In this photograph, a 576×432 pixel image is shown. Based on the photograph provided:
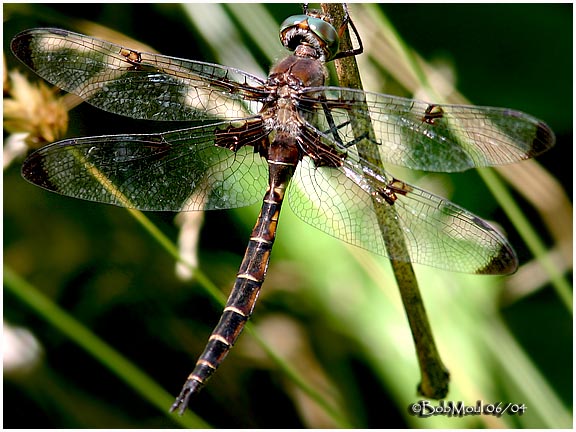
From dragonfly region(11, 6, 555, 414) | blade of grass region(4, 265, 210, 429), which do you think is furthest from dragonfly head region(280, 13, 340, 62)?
blade of grass region(4, 265, 210, 429)

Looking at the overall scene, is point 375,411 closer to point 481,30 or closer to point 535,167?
point 535,167

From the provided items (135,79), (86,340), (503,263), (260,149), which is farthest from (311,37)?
(86,340)

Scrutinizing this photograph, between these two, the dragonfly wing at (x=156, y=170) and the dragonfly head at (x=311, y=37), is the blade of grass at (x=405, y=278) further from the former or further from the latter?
the dragonfly wing at (x=156, y=170)

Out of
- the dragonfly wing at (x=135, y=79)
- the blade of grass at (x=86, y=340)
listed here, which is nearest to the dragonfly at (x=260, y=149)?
the dragonfly wing at (x=135, y=79)

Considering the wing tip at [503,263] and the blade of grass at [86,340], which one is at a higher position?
the wing tip at [503,263]

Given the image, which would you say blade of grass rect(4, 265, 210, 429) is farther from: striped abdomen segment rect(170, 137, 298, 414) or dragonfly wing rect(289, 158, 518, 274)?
dragonfly wing rect(289, 158, 518, 274)

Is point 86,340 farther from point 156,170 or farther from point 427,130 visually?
point 427,130
